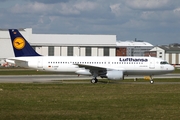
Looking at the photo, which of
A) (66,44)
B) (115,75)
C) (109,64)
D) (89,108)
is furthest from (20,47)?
(66,44)

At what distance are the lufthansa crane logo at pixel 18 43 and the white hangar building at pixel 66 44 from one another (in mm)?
66632

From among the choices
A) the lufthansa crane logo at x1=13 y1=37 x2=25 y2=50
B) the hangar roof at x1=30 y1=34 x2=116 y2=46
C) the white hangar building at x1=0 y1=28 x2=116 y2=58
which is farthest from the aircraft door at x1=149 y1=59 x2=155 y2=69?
the hangar roof at x1=30 y1=34 x2=116 y2=46

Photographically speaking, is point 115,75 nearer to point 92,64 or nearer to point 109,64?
point 109,64

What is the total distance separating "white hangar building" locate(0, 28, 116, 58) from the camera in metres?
114

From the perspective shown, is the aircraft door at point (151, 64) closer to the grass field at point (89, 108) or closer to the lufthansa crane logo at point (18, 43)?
the lufthansa crane logo at point (18, 43)

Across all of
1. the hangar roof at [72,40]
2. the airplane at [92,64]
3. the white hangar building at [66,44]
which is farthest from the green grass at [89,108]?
the hangar roof at [72,40]

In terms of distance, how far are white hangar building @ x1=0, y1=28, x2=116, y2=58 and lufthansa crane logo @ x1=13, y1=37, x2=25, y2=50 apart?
66632 mm

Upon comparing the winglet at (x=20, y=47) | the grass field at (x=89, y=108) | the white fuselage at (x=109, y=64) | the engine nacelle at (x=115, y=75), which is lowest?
the grass field at (x=89, y=108)

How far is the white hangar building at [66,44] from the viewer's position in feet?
374

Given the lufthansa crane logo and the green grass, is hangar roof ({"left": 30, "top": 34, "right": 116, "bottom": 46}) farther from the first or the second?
the green grass

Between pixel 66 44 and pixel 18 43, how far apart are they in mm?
68124

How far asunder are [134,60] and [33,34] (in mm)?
72830

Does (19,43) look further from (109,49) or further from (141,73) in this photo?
(109,49)

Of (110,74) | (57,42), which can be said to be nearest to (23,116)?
(110,74)
